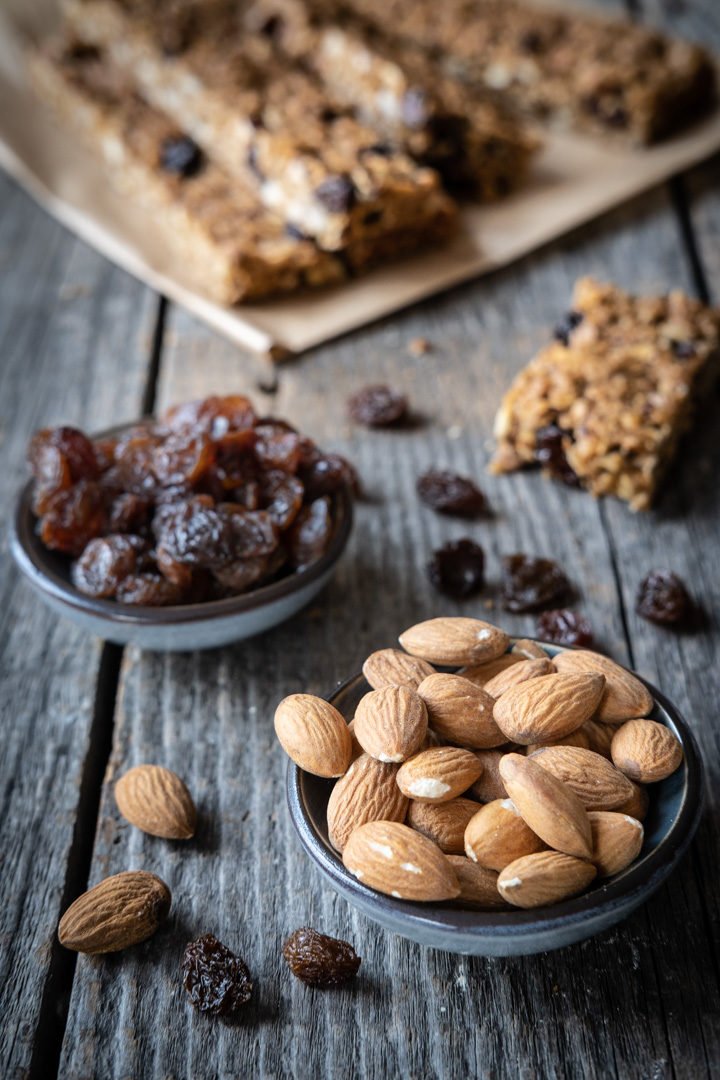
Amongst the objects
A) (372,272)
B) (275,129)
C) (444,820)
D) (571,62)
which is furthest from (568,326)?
(444,820)

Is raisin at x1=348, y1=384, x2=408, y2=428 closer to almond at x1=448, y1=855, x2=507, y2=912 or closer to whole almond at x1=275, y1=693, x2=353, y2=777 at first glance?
whole almond at x1=275, y1=693, x2=353, y2=777

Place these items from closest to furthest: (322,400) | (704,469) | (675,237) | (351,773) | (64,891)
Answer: (351,773) → (64,891) → (704,469) → (322,400) → (675,237)

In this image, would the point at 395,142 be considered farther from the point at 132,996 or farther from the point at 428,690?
the point at 132,996

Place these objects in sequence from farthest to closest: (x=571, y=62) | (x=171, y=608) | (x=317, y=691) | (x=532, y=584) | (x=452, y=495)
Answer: (x=571, y=62)
(x=452, y=495)
(x=532, y=584)
(x=317, y=691)
(x=171, y=608)

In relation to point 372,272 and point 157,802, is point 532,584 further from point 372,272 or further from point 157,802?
point 372,272

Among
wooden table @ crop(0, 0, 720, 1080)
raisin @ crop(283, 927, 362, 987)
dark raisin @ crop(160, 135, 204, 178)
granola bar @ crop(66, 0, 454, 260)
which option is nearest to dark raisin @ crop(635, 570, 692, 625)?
wooden table @ crop(0, 0, 720, 1080)

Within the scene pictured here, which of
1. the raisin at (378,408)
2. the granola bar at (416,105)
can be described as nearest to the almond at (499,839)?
the raisin at (378,408)

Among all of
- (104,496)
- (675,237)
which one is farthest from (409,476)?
(675,237)
